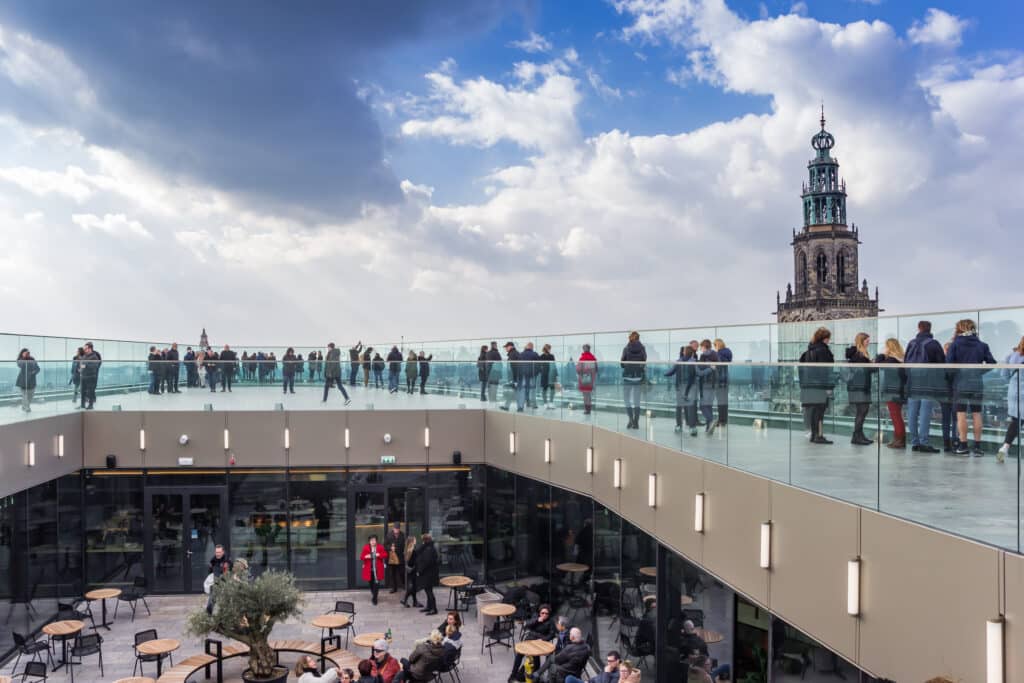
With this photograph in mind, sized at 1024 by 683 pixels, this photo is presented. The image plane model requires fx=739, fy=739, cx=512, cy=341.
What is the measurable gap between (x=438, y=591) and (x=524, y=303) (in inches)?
1205

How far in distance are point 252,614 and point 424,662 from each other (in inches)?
103

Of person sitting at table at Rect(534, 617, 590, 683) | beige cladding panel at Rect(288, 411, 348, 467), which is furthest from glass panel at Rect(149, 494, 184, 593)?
person sitting at table at Rect(534, 617, 590, 683)

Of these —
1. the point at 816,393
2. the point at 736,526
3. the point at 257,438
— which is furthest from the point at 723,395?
the point at 257,438

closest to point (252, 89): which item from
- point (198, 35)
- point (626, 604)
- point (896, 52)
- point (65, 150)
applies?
Answer: point (198, 35)

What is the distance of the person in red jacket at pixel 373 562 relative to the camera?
16.7 metres

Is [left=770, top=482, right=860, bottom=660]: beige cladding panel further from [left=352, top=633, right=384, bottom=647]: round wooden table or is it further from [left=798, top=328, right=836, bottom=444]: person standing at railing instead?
[left=352, top=633, right=384, bottom=647]: round wooden table

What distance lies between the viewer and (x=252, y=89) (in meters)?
32.7

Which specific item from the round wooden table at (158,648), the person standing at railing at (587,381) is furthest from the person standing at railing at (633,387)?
the round wooden table at (158,648)

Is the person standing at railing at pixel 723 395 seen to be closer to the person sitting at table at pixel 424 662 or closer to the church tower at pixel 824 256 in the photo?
the person sitting at table at pixel 424 662

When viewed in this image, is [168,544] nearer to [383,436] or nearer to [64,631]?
[64,631]

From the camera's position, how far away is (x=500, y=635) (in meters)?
13.1

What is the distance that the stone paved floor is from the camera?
1241cm

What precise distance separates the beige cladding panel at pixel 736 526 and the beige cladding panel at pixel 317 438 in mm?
11037

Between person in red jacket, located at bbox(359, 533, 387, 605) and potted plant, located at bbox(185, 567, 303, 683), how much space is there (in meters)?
5.28
